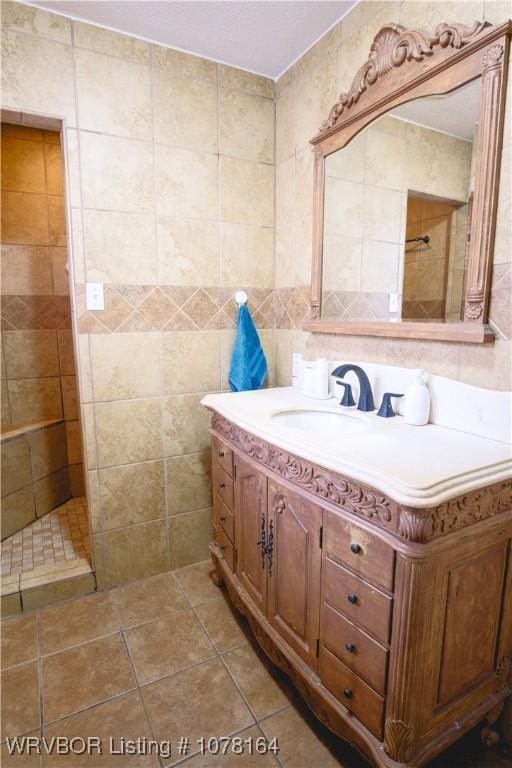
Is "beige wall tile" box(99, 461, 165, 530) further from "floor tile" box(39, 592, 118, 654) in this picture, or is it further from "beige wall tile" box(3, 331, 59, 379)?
"beige wall tile" box(3, 331, 59, 379)

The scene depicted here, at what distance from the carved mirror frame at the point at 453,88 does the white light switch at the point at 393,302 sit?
59mm

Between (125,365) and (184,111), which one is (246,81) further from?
(125,365)

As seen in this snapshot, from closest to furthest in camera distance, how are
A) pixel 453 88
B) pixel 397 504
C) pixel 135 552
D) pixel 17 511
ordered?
pixel 397 504 < pixel 453 88 < pixel 135 552 < pixel 17 511

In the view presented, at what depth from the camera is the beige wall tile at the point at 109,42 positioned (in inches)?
63.3

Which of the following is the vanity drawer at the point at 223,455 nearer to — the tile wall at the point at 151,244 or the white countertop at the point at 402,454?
the white countertop at the point at 402,454

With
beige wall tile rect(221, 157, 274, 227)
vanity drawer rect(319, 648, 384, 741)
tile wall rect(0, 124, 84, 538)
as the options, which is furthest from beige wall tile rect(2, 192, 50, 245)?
vanity drawer rect(319, 648, 384, 741)

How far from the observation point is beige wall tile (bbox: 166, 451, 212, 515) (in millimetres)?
2031

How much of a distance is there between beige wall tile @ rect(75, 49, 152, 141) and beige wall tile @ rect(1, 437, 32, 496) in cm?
171

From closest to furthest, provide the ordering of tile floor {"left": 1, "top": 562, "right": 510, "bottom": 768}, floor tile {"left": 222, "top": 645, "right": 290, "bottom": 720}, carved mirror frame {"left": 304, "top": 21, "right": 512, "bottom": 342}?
carved mirror frame {"left": 304, "top": 21, "right": 512, "bottom": 342}, tile floor {"left": 1, "top": 562, "right": 510, "bottom": 768}, floor tile {"left": 222, "top": 645, "right": 290, "bottom": 720}

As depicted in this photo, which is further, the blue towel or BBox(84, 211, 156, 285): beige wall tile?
the blue towel

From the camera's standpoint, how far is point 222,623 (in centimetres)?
172

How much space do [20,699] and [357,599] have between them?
1.22 m

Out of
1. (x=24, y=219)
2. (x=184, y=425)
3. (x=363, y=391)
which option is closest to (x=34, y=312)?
(x=24, y=219)

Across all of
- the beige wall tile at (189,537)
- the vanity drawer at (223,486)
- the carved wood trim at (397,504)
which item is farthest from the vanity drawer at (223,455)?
the beige wall tile at (189,537)
